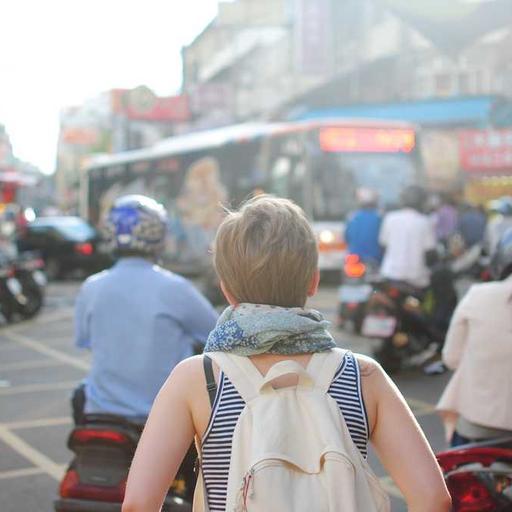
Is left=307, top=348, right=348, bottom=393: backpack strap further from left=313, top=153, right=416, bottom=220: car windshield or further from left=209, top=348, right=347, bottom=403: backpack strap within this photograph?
left=313, top=153, right=416, bottom=220: car windshield

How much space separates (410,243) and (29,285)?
679cm

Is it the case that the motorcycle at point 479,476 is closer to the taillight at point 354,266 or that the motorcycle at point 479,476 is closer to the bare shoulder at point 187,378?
the bare shoulder at point 187,378

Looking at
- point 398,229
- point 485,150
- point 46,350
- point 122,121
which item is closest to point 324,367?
point 398,229

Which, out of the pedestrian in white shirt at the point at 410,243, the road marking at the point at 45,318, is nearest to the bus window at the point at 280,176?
the road marking at the point at 45,318

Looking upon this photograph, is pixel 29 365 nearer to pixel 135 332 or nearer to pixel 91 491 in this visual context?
pixel 135 332

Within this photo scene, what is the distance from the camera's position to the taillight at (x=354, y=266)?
11609mm

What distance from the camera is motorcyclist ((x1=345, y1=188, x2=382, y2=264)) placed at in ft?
39.0

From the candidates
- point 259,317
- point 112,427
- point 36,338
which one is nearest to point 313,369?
point 259,317

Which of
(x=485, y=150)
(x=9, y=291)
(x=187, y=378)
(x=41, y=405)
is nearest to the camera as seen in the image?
Result: (x=187, y=378)

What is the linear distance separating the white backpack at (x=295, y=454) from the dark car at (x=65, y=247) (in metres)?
21.6

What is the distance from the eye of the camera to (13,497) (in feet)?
19.2

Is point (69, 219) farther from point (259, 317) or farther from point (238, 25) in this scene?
point (238, 25)

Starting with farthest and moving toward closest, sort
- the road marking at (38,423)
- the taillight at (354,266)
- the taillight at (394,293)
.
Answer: the taillight at (354,266) < the taillight at (394,293) < the road marking at (38,423)

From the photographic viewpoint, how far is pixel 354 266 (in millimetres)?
11773
